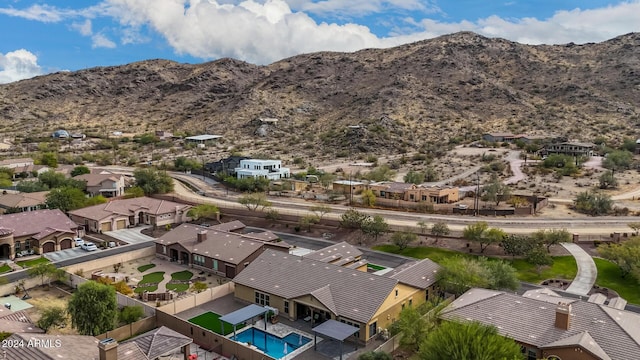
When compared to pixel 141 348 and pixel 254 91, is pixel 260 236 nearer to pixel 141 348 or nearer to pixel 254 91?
pixel 141 348

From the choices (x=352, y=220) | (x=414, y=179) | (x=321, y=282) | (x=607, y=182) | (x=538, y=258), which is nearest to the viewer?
(x=321, y=282)

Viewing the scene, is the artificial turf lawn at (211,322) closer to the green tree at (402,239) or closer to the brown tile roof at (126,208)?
the green tree at (402,239)

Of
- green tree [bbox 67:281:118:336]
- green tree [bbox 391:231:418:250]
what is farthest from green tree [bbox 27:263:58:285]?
green tree [bbox 391:231:418:250]

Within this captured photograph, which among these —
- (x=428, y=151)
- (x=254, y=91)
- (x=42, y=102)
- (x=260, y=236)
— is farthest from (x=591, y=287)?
(x=42, y=102)

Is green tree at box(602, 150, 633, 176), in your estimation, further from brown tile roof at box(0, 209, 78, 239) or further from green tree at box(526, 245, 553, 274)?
brown tile roof at box(0, 209, 78, 239)

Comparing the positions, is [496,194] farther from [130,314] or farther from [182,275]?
[130,314]

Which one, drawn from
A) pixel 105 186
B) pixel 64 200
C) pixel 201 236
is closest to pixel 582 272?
pixel 201 236
